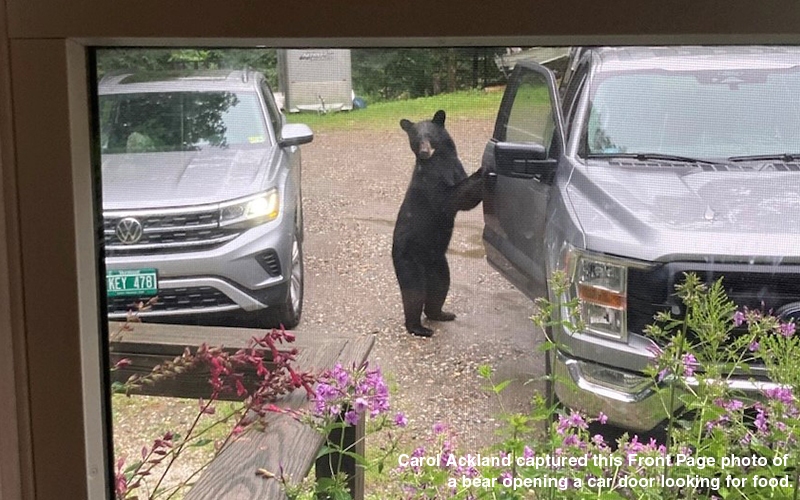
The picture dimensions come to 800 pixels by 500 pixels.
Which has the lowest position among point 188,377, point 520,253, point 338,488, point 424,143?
point 338,488

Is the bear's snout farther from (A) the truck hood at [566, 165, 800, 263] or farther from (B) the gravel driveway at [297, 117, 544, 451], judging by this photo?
(A) the truck hood at [566, 165, 800, 263]

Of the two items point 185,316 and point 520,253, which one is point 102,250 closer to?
point 185,316

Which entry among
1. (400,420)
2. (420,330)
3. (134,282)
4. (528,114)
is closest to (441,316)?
(420,330)

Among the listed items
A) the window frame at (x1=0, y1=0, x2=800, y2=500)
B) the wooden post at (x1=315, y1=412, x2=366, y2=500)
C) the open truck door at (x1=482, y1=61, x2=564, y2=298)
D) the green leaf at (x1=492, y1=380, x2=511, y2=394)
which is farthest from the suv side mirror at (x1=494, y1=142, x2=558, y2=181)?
the wooden post at (x1=315, y1=412, x2=366, y2=500)

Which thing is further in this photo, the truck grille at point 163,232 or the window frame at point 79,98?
the truck grille at point 163,232

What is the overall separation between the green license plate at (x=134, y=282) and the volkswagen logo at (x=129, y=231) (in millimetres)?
34

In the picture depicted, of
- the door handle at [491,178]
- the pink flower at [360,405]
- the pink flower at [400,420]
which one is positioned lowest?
the pink flower at [400,420]

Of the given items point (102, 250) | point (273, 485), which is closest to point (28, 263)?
point (102, 250)

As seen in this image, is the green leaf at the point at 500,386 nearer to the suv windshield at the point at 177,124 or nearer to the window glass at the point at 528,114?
the window glass at the point at 528,114

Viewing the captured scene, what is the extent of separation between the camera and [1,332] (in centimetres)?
73

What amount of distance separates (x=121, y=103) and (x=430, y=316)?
15.7 inches

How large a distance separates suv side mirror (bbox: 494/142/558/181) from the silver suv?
20 cm

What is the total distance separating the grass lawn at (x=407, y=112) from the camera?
0.74 meters

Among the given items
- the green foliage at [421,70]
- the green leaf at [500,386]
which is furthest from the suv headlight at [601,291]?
the green foliage at [421,70]
